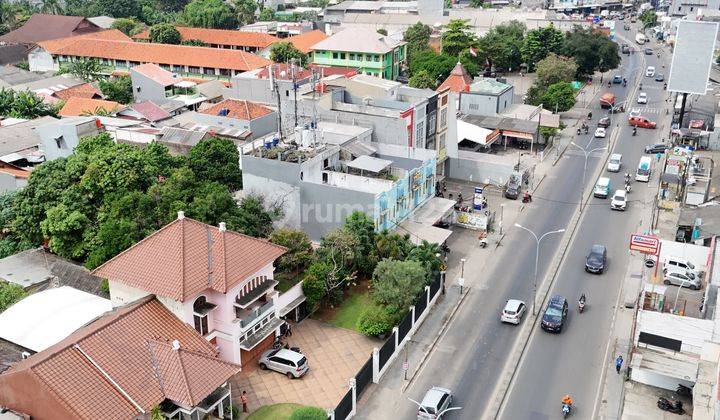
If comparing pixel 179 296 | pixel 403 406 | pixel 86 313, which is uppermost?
pixel 179 296

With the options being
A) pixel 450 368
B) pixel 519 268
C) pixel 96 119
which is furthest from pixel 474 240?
pixel 96 119

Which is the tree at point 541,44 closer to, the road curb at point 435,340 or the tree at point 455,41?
the tree at point 455,41

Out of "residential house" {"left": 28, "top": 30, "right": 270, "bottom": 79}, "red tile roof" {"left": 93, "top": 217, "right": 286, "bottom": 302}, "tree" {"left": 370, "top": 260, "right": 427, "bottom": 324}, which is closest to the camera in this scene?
"red tile roof" {"left": 93, "top": 217, "right": 286, "bottom": 302}

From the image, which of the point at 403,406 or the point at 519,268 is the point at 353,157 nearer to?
the point at 519,268

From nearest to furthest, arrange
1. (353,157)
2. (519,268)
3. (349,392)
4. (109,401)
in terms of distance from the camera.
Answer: (109,401)
(349,392)
(519,268)
(353,157)

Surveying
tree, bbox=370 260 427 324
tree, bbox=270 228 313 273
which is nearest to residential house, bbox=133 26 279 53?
tree, bbox=270 228 313 273

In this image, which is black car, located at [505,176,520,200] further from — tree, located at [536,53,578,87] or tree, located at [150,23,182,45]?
tree, located at [150,23,182,45]
